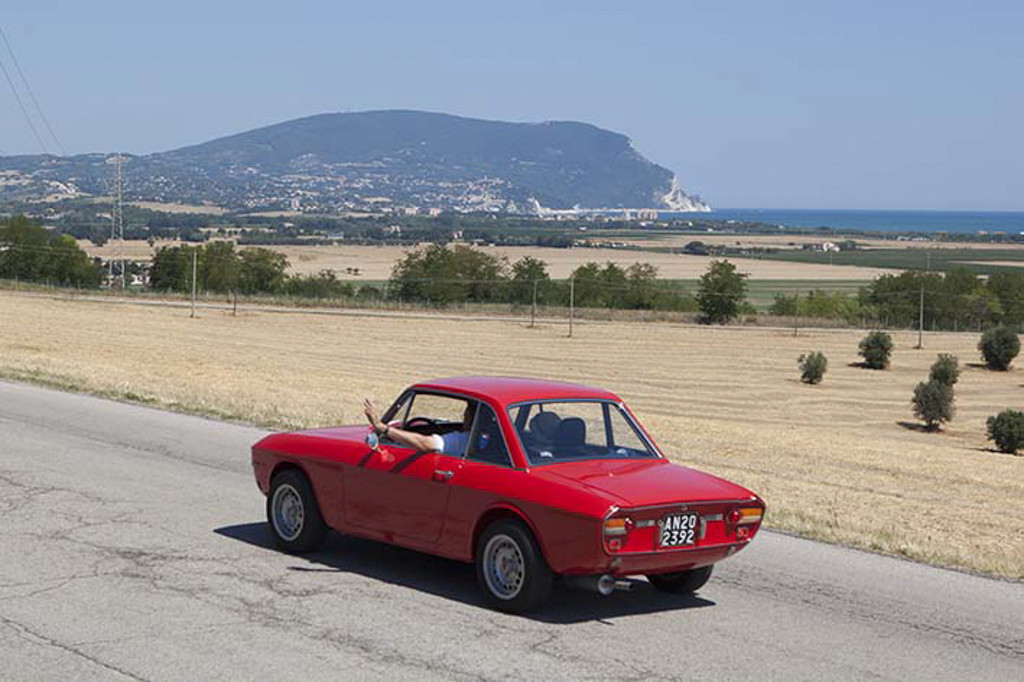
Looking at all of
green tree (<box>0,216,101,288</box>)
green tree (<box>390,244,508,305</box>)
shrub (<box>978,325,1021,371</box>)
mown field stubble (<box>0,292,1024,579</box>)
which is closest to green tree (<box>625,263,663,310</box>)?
green tree (<box>390,244,508,305</box>)

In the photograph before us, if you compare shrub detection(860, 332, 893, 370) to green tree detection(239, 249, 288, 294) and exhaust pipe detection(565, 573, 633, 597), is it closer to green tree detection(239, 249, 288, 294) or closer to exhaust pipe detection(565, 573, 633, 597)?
exhaust pipe detection(565, 573, 633, 597)

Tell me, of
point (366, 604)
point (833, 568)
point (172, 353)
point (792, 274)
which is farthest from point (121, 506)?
point (792, 274)

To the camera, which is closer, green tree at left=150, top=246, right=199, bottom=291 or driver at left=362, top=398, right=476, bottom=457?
driver at left=362, top=398, right=476, bottom=457

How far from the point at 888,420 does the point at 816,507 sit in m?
30.3

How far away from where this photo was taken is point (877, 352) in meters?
61.4

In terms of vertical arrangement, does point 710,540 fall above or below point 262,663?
above

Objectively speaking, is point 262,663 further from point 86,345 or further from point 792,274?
point 792,274

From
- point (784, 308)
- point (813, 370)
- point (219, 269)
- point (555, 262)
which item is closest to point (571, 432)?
point (813, 370)

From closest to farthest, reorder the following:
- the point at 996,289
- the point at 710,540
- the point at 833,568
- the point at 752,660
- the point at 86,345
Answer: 1. the point at 752,660
2. the point at 710,540
3. the point at 833,568
4. the point at 86,345
5. the point at 996,289

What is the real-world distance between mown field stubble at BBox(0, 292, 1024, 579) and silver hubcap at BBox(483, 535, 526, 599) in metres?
4.16

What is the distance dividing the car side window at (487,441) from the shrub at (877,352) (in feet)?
177

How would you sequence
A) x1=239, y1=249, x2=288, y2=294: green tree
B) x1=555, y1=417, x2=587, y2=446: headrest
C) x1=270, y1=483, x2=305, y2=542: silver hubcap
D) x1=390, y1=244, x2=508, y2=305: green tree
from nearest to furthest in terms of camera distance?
1. x1=555, y1=417, x2=587, y2=446: headrest
2. x1=270, y1=483, x2=305, y2=542: silver hubcap
3. x1=390, y1=244, x2=508, y2=305: green tree
4. x1=239, y1=249, x2=288, y2=294: green tree

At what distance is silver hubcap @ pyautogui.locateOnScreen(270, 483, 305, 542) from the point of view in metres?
10.6

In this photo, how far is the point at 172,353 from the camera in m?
42.2
